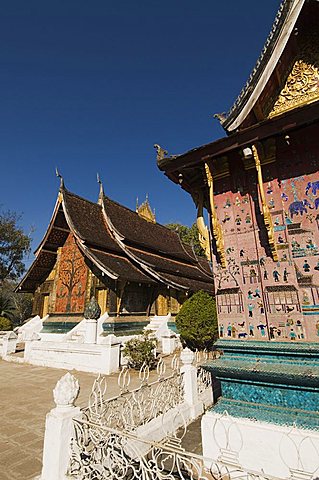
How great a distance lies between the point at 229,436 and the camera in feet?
11.0

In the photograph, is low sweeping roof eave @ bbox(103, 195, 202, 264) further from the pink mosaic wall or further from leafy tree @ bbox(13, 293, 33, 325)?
leafy tree @ bbox(13, 293, 33, 325)

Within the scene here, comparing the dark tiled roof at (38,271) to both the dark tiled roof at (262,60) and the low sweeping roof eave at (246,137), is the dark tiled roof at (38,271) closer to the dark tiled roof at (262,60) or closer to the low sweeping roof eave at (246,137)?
the low sweeping roof eave at (246,137)

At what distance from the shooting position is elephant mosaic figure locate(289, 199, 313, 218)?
11.9ft

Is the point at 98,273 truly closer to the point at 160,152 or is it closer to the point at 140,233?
the point at 140,233

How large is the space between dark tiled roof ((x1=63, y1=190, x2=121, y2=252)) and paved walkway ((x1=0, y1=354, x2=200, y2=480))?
21.6 feet

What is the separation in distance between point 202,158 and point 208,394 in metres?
5.03

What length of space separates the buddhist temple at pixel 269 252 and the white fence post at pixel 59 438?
1.67 meters

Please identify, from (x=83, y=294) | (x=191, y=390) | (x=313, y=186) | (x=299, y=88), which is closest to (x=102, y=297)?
(x=83, y=294)

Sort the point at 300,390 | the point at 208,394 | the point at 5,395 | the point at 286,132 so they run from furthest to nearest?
the point at 5,395 → the point at 208,394 → the point at 286,132 → the point at 300,390

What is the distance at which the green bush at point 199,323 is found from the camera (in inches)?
446

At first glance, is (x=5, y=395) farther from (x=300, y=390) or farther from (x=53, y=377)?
(x=300, y=390)

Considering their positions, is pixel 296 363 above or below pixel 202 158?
below

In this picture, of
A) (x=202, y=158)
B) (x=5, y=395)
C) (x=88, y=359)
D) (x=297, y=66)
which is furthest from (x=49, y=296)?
(x=297, y=66)

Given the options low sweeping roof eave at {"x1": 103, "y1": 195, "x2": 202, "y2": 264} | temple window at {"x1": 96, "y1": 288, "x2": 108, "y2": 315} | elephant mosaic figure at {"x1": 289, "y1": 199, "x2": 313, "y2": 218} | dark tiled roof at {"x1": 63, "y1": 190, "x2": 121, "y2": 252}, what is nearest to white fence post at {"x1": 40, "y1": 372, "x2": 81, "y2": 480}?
elephant mosaic figure at {"x1": 289, "y1": 199, "x2": 313, "y2": 218}
